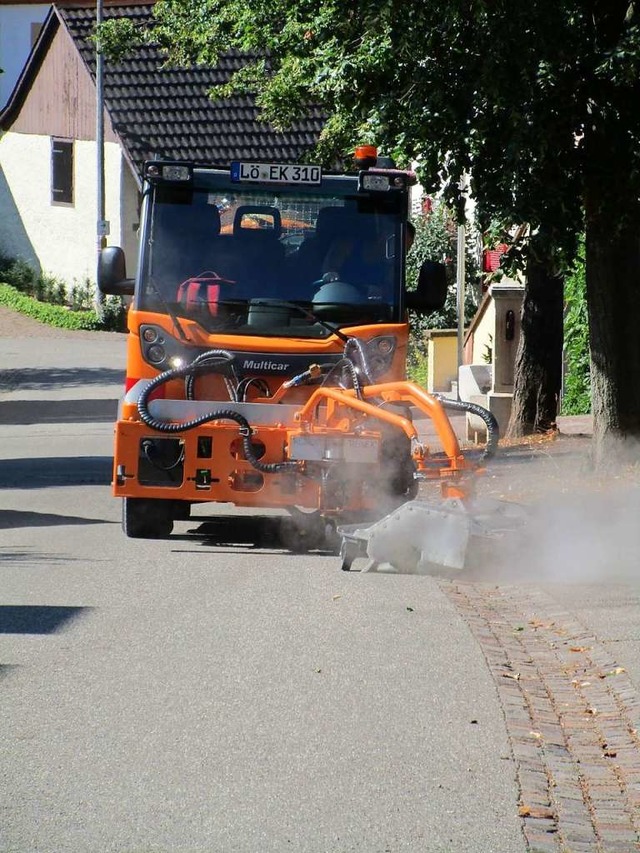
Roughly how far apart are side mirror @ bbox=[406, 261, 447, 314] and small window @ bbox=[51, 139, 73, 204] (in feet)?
99.7

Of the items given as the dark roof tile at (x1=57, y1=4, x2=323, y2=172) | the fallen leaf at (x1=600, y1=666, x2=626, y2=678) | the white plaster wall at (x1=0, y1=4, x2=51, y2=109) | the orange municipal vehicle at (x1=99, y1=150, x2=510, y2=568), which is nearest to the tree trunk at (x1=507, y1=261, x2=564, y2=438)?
the orange municipal vehicle at (x1=99, y1=150, x2=510, y2=568)

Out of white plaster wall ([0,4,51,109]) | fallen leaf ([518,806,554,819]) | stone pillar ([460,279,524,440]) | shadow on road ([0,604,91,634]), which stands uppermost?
white plaster wall ([0,4,51,109])

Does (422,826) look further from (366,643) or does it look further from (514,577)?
(514,577)

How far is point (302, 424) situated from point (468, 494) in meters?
1.48

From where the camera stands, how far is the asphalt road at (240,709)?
5.19m

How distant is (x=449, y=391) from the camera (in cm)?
2561

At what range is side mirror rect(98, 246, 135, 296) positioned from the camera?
38.0 feet

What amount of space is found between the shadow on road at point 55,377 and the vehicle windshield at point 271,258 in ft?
49.4

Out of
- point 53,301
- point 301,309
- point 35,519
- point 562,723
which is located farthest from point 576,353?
point 53,301

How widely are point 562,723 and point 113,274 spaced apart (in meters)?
5.97

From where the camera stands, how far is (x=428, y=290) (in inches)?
456

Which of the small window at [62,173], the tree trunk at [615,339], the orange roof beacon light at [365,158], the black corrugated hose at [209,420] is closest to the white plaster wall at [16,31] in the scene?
the small window at [62,173]

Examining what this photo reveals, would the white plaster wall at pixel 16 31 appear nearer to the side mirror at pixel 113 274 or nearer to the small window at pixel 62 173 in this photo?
the small window at pixel 62 173

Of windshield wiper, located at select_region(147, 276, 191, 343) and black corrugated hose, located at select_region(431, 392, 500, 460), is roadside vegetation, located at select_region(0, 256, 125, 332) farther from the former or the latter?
black corrugated hose, located at select_region(431, 392, 500, 460)
